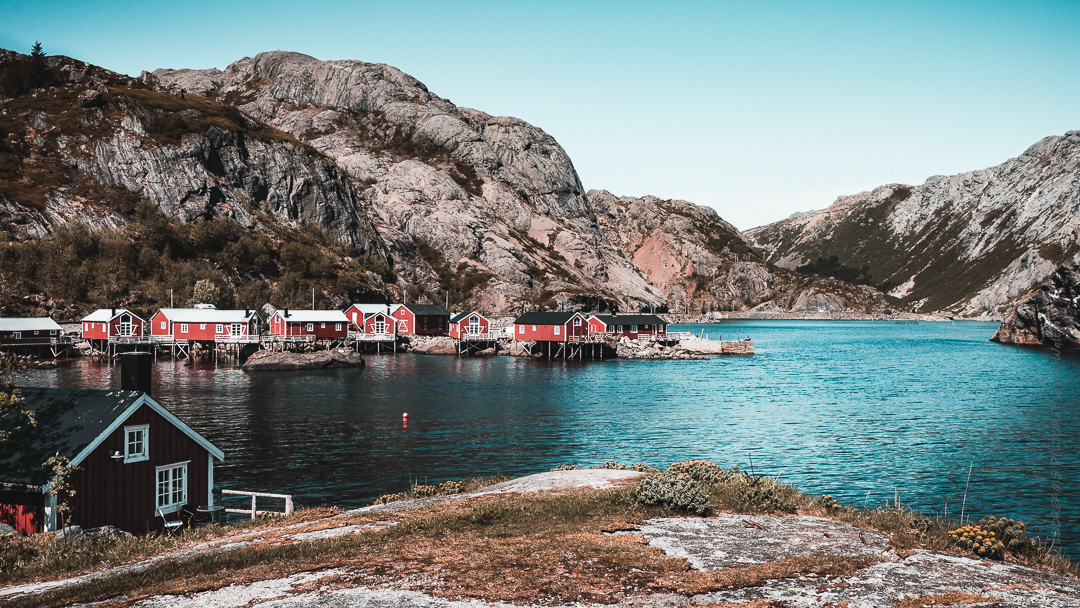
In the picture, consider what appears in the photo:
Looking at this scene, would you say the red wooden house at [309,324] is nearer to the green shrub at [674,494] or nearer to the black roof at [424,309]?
the black roof at [424,309]

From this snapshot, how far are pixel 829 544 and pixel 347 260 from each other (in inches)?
6778

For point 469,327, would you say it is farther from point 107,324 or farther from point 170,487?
point 170,487

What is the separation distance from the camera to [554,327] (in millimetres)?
126938

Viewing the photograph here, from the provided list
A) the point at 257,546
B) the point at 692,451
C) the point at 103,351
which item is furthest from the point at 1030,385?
the point at 103,351

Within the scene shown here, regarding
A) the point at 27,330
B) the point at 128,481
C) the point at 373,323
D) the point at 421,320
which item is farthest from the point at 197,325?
the point at 128,481

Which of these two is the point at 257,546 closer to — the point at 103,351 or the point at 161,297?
the point at 103,351

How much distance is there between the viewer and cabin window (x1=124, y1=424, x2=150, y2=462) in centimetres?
2339

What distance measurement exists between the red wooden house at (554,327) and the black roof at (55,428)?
102m

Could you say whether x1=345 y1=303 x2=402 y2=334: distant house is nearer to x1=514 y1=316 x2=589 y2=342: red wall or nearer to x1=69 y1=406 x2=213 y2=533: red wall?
x1=514 y1=316 x2=589 y2=342: red wall

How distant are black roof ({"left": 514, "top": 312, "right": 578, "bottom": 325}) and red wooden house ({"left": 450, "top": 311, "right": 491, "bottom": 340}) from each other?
872 centimetres

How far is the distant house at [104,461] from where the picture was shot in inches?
840

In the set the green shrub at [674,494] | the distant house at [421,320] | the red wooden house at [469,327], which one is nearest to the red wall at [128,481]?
the green shrub at [674,494]

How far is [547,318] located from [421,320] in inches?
1187

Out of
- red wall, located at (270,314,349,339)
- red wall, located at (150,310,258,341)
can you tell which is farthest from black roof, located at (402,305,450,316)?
red wall, located at (150,310,258,341)
